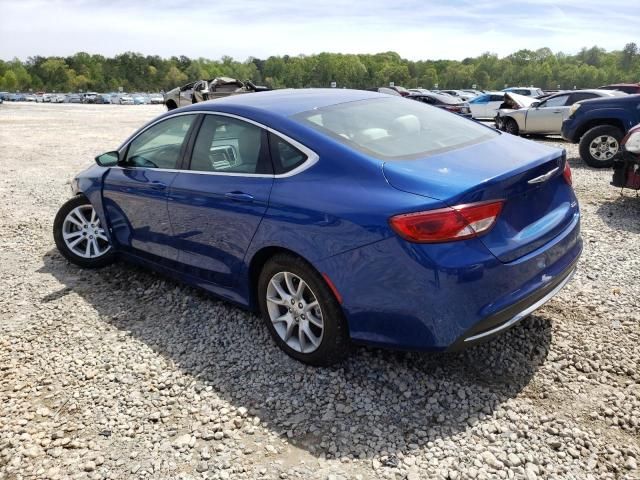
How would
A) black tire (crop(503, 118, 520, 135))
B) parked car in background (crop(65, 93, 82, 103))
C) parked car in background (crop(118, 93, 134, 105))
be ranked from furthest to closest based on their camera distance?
parked car in background (crop(65, 93, 82, 103)) → parked car in background (crop(118, 93, 134, 105)) → black tire (crop(503, 118, 520, 135))

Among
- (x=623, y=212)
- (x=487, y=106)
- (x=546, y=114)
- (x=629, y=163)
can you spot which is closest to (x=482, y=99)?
(x=487, y=106)

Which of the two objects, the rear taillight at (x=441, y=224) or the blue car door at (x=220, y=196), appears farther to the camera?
the blue car door at (x=220, y=196)

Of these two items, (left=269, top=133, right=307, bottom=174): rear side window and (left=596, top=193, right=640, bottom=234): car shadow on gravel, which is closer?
(left=269, top=133, right=307, bottom=174): rear side window

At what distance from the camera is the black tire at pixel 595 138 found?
930 centimetres

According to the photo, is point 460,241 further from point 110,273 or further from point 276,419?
point 110,273

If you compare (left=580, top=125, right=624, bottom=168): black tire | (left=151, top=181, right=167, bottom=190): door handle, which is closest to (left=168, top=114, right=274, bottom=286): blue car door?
(left=151, top=181, right=167, bottom=190): door handle

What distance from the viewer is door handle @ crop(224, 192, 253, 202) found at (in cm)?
319

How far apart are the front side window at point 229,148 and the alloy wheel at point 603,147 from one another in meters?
8.13

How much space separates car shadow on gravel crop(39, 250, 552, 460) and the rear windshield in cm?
127

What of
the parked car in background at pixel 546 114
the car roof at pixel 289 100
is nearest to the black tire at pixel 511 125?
the parked car in background at pixel 546 114

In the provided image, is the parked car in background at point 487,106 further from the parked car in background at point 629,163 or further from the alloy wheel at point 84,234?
the alloy wheel at point 84,234

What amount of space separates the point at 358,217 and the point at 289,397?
110 centimetres

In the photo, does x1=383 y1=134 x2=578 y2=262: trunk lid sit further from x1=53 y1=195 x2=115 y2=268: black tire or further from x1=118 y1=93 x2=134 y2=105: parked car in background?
x1=118 y1=93 x2=134 y2=105: parked car in background

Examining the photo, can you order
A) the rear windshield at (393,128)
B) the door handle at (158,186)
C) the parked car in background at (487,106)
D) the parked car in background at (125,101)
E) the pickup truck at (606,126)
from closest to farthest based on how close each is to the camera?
the rear windshield at (393,128)
the door handle at (158,186)
the pickup truck at (606,126)
the parked car in background at (487,106)
the parked car in background at (125,101)
